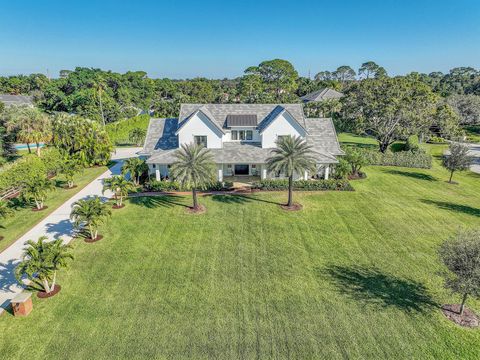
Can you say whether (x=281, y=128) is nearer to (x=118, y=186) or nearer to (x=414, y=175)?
(x=118, y=186)

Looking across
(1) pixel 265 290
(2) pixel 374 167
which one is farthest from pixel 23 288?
(2) pixel 374 167

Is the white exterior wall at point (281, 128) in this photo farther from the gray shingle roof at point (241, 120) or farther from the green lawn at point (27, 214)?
the green lawn at point (27, 214)

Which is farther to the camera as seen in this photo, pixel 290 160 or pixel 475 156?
pixel 475 156

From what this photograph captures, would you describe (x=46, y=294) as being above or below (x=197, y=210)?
below

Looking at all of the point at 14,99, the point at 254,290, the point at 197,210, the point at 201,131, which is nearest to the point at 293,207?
the point at 197,210

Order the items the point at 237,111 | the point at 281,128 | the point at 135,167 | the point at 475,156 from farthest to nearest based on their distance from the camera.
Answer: the point at 475,156 < the point at 237,111 < the point at 281,128 < the point at 135,167

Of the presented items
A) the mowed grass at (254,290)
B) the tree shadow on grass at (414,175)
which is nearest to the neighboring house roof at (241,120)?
the mowed grass at (254,290)

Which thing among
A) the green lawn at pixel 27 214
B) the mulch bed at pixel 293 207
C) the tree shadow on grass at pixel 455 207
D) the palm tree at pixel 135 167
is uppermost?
the palm tree at pixel 135 167
